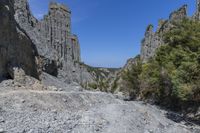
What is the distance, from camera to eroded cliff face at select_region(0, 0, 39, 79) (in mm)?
36688

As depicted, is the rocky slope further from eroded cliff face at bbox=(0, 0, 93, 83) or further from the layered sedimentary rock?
the layered sedimentary rock

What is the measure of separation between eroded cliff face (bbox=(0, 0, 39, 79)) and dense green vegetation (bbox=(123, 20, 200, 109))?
1809 centimetres

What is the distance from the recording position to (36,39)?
187ft

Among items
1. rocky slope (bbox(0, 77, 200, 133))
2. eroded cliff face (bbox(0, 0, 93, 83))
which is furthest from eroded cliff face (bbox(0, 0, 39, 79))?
rocky slope (bbox(0, 77, 200, 133))

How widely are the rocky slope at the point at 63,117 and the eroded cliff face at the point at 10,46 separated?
120 inches

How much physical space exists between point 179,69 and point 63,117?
14.3m

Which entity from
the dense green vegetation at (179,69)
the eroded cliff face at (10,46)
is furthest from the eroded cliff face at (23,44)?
the dense green vegetation at (179,69)

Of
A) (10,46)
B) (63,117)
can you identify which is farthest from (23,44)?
(63,117)

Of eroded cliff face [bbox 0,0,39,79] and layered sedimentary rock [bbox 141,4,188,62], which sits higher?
layered sedimentary rock [bbox 141,4,188,62]

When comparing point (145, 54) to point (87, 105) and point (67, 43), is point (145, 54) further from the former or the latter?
point (87, 105)

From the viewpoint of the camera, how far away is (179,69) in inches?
1304

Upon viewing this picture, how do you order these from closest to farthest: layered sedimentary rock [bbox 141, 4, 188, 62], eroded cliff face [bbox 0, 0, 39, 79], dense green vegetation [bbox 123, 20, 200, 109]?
1. dense green vegetation [bbox 123, 20, 200, 109]
2. eroded cliff face [bbox 0, 0, 39, 79]
3. layered sedimentary rock [bbox 141, 4, 188, 62]

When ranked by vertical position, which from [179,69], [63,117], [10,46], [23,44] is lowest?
[63,117]

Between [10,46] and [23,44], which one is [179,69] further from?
[23,44]
